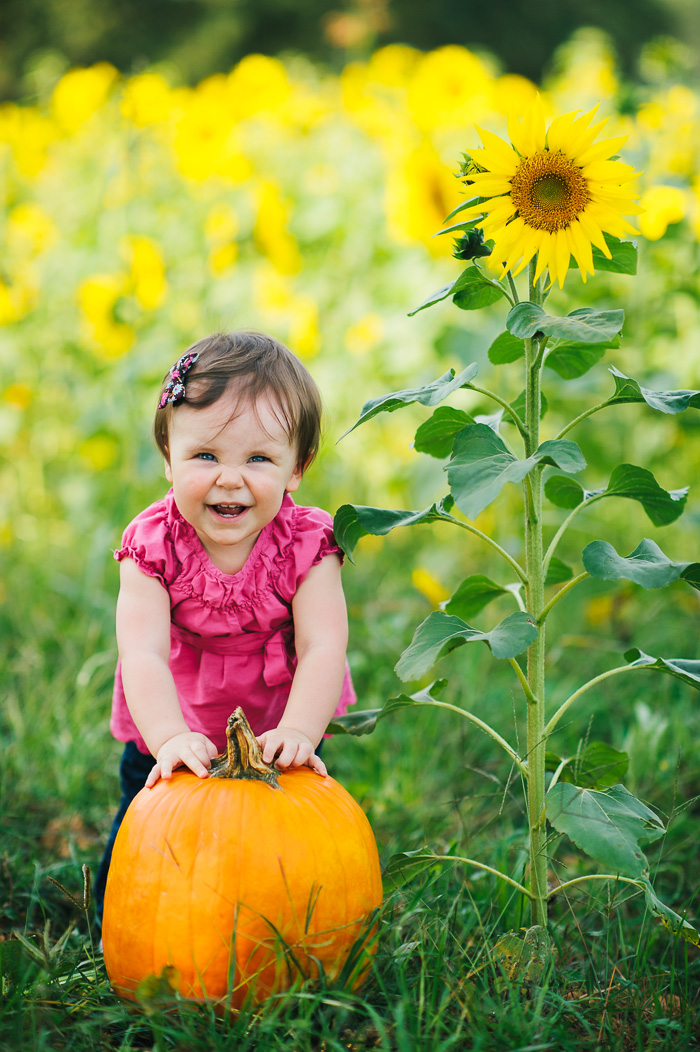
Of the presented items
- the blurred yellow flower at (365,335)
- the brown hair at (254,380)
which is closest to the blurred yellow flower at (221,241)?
the blurred yellow flower at (365,335)

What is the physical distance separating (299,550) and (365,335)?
2.38 m

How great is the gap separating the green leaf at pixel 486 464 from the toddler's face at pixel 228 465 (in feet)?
1.18

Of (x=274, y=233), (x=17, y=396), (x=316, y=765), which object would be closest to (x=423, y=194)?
(x=274, y=233)

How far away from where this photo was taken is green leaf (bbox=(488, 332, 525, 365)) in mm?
1609

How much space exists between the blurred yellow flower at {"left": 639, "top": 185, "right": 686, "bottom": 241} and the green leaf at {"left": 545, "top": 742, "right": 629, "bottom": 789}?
1.67 m

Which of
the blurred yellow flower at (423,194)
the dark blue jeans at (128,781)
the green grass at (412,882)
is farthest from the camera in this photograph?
the blurred yellow flower at (423,194)

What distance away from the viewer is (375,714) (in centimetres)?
168

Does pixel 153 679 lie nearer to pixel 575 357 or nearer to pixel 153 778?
pixel 153 778

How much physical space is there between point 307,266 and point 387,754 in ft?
10.3

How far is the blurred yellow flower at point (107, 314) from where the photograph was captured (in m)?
3.48

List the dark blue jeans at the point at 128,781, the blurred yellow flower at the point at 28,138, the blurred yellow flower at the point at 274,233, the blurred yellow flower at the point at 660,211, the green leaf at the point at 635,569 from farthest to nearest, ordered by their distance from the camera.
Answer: the blurred yellow flower at the point at 28,138, the blurred yellow flower at the point at 274,233, the blurred yellow flower at the point at 660,211, the dark blue jeans at the point at 128,781, the green leaf at the point at 635,569

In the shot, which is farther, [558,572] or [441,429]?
[558,572]

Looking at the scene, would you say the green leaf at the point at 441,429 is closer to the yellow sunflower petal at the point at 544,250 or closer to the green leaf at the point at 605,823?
Result: the yellow sunflower petal at the point at 544,250

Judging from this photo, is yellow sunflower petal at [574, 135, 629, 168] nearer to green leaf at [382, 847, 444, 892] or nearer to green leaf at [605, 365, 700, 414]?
green leaf at [605, 365, 700, 414]
